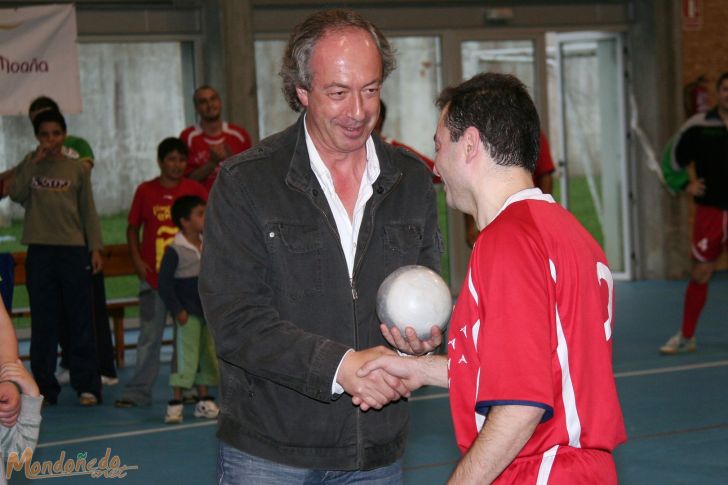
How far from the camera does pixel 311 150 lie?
3.04 meters

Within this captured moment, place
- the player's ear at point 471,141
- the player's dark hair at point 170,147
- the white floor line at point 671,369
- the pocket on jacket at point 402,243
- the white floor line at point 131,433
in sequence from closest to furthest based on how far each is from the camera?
the player's ear at point 471,141, the pocket on jacket at point 402,243, the white floor line at point 131,433, the white floor line at point 671,369, the player's dark hair at point 170,147

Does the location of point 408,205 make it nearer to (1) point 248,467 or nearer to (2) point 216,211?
(2) point 216,211

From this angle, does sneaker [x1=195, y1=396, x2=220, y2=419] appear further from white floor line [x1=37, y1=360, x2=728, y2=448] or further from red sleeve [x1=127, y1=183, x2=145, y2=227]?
red sleeve [x1=127, y1=183, x2=145, y2=227]

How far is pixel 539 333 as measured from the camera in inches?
88.9

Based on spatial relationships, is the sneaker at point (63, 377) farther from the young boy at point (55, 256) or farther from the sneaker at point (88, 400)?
the sneaker at point (88, 400)

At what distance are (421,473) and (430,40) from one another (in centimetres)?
888

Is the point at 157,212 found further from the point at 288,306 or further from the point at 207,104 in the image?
Answer: the point at 288,306

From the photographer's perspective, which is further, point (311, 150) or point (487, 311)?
point (311, 150)

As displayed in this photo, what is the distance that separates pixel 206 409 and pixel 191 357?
39cm

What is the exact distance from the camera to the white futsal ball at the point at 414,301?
2830mm

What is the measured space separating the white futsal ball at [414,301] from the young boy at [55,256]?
19.7ft

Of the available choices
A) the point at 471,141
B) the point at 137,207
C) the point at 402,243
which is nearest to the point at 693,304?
the point at 137,207

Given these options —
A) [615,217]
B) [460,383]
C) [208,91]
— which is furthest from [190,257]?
[615,217]

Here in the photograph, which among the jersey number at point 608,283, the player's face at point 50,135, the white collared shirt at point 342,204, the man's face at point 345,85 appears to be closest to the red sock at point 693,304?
the player's face at point 50,135
